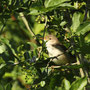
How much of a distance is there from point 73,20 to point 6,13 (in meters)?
0.48

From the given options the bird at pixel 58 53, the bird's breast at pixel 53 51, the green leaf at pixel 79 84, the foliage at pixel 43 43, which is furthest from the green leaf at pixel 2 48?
the bird's breast at pixel 53 51

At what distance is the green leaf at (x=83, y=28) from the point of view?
149 cm

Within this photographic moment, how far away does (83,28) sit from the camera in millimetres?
1497

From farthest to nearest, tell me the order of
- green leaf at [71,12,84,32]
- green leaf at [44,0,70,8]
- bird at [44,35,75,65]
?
bird at [44,35,75,65] < green leaf at [71,12,84,32] < green leaf at [44,0,70,8]

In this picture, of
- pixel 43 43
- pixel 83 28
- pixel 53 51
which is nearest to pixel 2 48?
pixel 43 43

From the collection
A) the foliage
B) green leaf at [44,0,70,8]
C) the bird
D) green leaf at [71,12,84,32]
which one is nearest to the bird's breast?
the bird

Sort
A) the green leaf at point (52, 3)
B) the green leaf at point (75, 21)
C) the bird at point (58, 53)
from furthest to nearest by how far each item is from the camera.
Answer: the bird at point (58, 53), the green leaf at point (75, 21), the green leaf at point (52, 3)

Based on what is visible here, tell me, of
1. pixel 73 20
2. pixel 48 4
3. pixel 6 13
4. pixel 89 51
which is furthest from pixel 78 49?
pixel 6 13

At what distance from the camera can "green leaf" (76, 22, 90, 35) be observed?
4.89 ft

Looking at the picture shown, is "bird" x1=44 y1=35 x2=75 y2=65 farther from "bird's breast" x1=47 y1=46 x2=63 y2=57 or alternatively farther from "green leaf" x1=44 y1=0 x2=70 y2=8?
"green leaf" x1=44 y1=0 x2=70 y2=8

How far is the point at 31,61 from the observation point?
1.52 metres

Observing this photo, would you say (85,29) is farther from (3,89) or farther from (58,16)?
(3,89)

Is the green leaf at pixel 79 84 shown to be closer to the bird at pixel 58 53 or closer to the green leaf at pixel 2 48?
the green leaf at pixel 2 48

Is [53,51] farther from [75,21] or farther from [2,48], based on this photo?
[2,48]
